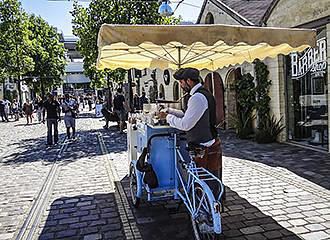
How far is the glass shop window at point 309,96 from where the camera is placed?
8586mm

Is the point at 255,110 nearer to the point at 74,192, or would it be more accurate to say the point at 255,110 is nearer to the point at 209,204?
the point at 74,192

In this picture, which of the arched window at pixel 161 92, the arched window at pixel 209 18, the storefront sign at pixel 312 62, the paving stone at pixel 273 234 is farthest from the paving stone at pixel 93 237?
the arched window at pixel 161 92

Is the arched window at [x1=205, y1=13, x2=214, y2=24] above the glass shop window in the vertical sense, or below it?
above

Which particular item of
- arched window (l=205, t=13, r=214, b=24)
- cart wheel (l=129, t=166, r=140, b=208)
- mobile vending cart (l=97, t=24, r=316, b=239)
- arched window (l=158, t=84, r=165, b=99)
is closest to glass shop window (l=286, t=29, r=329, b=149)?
mobile vending cart (l=97, t=24, r=316, b=239)

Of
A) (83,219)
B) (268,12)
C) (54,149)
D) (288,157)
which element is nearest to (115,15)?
(54,149)

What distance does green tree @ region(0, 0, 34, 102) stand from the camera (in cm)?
2619

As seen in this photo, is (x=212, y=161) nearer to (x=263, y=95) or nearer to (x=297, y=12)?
(x=297, y=12)

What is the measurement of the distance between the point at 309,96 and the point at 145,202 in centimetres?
631

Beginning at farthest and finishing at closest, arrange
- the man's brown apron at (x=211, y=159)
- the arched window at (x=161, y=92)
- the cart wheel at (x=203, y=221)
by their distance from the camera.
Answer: the arched window at (x=161, y=92), the man's brown apron at (x=211, y=159), the cart wheel at (x=203, y=221)

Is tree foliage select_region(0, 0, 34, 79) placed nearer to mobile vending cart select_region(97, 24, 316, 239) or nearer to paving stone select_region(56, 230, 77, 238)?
mobile vending cart select_region(97, 24, 316, 239)

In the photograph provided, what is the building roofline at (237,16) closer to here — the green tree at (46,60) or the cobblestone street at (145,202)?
the cobblestone street at (145,202)

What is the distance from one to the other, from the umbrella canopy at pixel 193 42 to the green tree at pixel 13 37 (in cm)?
2258

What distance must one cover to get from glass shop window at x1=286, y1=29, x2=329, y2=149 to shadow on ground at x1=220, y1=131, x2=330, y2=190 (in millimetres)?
636

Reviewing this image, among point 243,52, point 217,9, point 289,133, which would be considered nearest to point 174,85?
point 217,9
